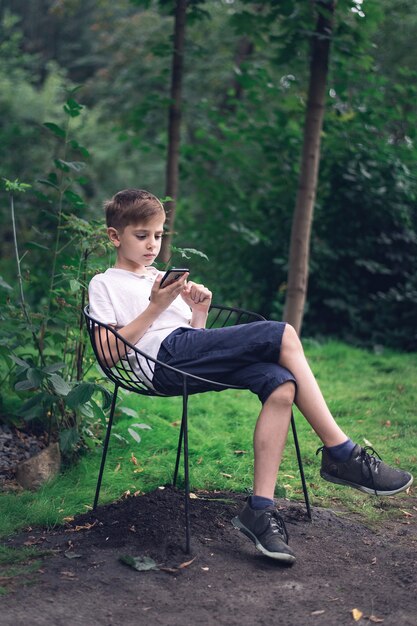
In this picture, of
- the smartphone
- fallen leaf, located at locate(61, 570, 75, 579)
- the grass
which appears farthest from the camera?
the grass

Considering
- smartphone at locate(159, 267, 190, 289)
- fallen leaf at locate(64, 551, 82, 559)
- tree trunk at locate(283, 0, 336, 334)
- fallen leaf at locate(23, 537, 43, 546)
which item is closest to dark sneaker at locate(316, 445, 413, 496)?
smartphone at locate(159, 267, 190, 289)

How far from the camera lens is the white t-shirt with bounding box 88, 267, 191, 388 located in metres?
3.06

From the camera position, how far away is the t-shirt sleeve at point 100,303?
3.03 m

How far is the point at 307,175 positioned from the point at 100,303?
2.93 metres

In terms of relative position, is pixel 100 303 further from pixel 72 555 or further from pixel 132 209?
pixel 72 555

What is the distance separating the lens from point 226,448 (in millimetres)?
4117

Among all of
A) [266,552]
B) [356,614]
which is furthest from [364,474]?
[356,614]

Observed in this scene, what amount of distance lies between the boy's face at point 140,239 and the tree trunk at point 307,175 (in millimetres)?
2510

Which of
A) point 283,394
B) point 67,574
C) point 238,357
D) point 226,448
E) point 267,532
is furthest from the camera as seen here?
point 226,448

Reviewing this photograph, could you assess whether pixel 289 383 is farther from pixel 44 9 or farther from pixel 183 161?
pixel 44 9

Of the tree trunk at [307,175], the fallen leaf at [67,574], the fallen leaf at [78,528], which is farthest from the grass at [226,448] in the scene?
the tree trunk at [307,175]

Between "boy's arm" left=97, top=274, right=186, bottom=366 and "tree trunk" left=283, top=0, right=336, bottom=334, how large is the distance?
8.78 ft

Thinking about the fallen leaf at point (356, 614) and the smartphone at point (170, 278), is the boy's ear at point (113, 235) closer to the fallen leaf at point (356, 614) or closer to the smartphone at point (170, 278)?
the smartphone at point (170, 278)

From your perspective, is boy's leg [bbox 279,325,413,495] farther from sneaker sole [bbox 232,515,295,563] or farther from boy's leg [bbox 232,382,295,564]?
sneaker sole [bbox 232,515,295,563]
